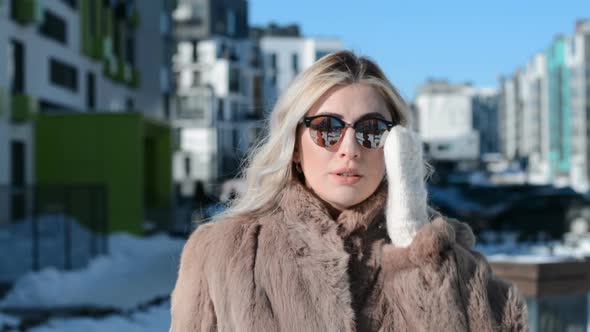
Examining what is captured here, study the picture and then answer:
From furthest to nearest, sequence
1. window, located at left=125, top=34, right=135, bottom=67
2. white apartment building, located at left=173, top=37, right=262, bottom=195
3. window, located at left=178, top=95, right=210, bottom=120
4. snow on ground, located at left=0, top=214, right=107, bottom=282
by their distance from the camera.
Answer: window, located at left=178, top=95, right=210, bottom=120
white apartment building, located at left=173, top=37, right=262, bottom=195
window, located at left=125, top=34, right=135, bottom=67
snow on ground, located at left=0, top=214, right=107, bottom=282

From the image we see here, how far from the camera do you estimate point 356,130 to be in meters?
2.55

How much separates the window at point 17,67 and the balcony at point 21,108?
0.75 m

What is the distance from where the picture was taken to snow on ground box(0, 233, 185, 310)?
1241 cm

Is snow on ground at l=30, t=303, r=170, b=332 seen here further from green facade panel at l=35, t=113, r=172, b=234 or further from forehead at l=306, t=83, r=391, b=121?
green facade panel at l=35, t=113, r=172, b=234

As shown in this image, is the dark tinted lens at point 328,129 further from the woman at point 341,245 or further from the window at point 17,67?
the window at point 17,67

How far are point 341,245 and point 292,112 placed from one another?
414 millimetres

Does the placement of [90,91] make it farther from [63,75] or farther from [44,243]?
[44,243]

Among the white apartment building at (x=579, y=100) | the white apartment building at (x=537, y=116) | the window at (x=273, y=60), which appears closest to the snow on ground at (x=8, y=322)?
the white apartment building at (x=579, y=100)

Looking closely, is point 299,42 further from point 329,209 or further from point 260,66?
point 329,209

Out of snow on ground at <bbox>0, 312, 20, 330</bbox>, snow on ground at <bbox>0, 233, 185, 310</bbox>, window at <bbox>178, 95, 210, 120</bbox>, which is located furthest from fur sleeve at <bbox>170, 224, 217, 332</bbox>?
window at <bbox>178, 95, 210, 120</bbox>

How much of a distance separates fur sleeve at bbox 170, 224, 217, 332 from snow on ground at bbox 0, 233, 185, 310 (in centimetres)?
766

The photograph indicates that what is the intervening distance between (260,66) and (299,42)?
11.1m

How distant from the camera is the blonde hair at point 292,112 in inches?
102

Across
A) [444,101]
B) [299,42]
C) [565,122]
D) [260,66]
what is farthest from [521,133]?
[260,66]
